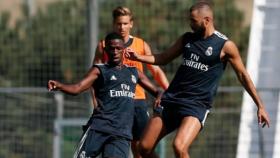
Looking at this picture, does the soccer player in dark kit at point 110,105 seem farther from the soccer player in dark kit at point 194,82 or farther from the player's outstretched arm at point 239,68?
the player's outstretched arm at point 239,68

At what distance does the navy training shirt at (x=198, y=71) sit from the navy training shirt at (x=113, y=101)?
0.54 m

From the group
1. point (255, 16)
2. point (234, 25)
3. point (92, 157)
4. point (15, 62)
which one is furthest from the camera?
point (234, 25)

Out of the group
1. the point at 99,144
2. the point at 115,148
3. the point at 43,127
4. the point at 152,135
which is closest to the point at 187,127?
the point at 152,135

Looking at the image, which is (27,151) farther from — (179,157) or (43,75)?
(179,157)

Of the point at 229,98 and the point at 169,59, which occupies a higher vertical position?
the point at 169,59

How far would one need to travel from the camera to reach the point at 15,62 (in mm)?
18297

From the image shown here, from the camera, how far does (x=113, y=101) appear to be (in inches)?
489

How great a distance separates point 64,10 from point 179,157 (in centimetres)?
712

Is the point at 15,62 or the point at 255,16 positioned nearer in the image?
the point at 255,16

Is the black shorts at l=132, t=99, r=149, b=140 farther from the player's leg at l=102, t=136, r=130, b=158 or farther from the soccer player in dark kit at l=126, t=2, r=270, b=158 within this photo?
the player's leg at l=102, t=136, r=130, b=158

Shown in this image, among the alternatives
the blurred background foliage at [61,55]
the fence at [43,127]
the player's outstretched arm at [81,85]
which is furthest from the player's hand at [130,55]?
the fence at [43,127]

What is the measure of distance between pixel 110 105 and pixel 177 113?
0.76 meters

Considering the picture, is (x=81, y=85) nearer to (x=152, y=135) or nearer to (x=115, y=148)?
(x=115, y=148)

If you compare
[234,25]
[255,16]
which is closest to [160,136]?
[255,16]
